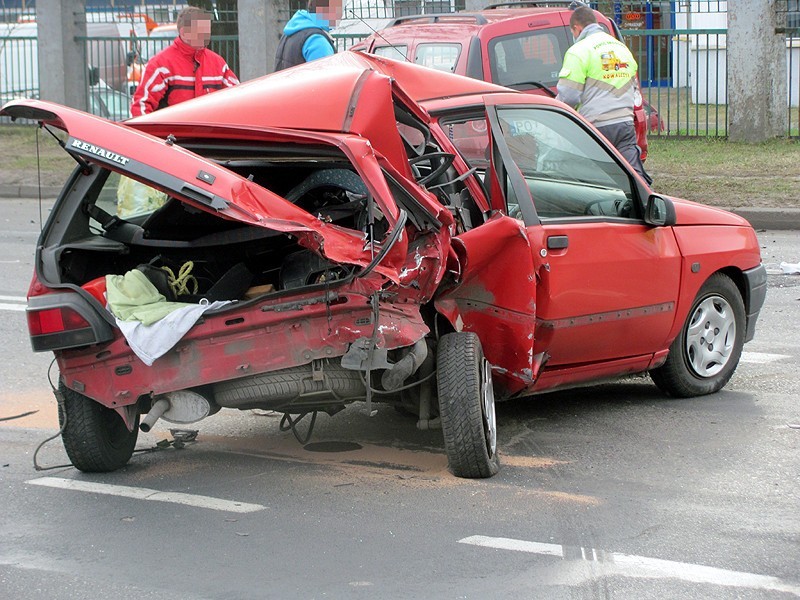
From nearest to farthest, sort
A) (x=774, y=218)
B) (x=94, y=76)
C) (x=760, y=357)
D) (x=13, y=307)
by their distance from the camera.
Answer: (x=760, y=357), (x=13, y=307), (x=774, y=218), (x=94, y=76)

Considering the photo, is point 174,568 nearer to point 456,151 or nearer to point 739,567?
point 739,567

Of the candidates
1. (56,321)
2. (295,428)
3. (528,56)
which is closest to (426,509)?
(295,428)

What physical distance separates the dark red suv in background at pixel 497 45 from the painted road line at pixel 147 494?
731 centimetres

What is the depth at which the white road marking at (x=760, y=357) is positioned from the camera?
7582 mm

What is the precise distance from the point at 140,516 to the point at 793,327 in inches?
205

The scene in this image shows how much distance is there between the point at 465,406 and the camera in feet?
16.7

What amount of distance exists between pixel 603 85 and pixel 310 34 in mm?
2546

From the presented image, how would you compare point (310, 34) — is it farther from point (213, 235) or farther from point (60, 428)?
point (60, 428)

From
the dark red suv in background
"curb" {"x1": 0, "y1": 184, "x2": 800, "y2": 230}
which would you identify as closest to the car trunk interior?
the dark red suv in background

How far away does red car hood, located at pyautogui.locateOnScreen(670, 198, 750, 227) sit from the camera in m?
6.56

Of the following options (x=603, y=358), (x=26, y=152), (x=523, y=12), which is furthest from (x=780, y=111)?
(x=603, y=358)

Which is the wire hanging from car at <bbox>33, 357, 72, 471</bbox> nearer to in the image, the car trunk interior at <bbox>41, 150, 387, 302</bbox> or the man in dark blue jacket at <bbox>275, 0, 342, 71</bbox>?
the car trunk interior at <bbox>41, 150, 387, 302</bbox>

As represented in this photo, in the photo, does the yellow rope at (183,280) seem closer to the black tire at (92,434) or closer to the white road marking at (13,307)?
the black tire at (92,434)

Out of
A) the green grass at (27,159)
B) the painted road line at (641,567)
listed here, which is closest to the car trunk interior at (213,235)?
the painted road line at (641,567)
